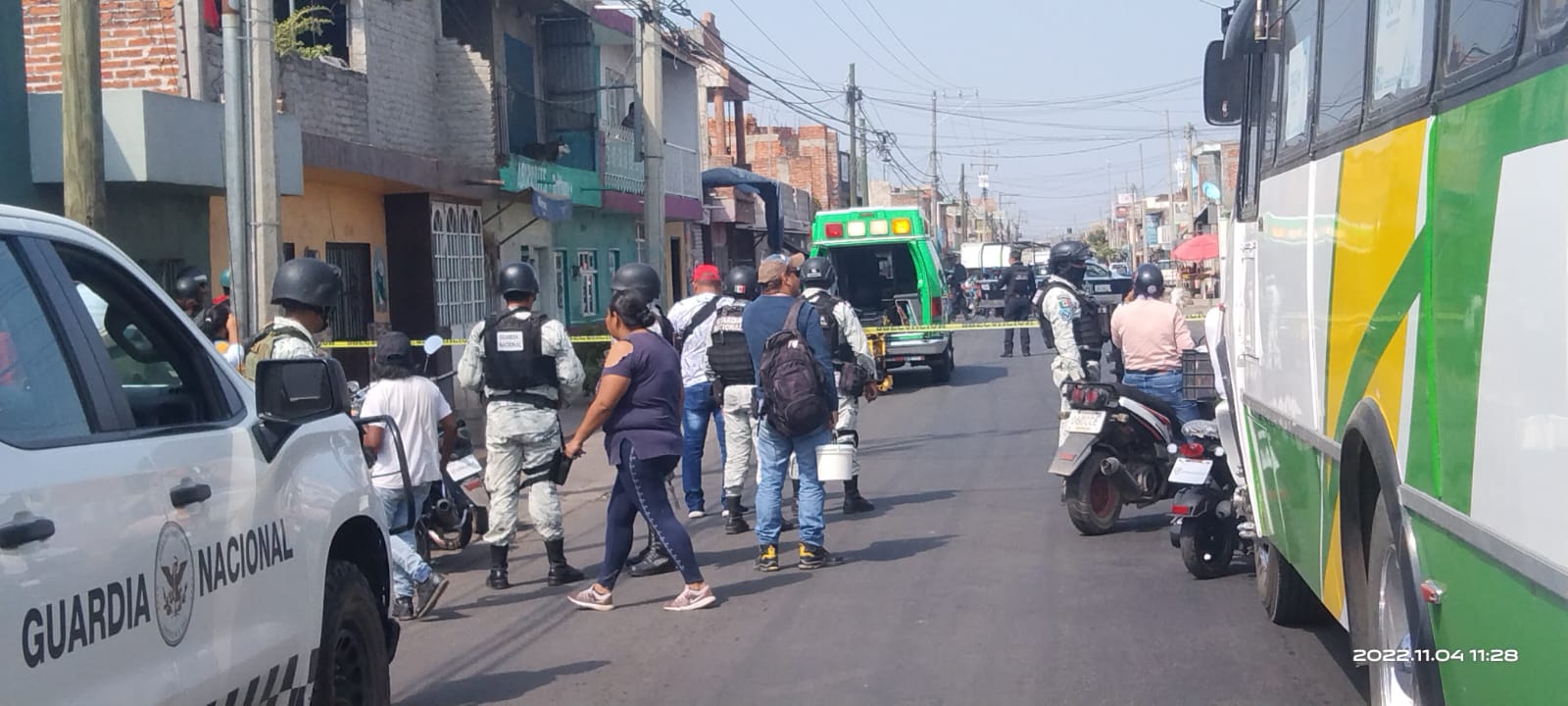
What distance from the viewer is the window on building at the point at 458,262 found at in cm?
2006

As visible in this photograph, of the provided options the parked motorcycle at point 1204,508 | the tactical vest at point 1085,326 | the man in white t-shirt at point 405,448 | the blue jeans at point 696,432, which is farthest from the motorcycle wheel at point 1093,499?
the man in white t-shirt at point 405,448

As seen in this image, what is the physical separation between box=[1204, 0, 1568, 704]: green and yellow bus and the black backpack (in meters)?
2.99

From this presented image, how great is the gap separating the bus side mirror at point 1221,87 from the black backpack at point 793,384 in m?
2.55

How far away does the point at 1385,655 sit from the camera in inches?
169

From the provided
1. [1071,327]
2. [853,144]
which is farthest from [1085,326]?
[853,144]

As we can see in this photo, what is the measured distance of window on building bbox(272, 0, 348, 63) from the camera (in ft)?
50.3

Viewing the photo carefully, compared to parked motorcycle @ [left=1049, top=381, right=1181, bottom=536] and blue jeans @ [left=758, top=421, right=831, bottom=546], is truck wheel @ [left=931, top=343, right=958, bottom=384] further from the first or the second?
blue jeans @ [left=758, top=421, right=831, bottom=546]

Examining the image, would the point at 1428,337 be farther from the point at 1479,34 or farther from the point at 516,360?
the point at 516,360

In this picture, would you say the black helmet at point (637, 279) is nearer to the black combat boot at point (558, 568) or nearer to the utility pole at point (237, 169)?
the black combat boot at point (558, 568)

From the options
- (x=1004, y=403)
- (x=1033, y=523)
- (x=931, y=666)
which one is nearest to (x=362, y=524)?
(x=931, y=666)

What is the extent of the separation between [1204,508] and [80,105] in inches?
243

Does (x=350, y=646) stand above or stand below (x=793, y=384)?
below

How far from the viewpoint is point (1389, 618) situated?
420 centimetres

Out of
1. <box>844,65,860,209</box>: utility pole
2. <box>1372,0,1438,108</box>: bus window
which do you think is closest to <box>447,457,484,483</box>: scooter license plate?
<box>1372,0,1438,108</box>: bus window
